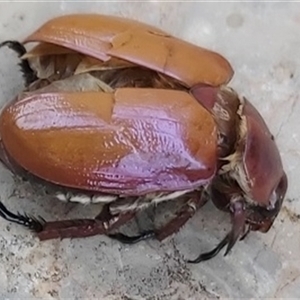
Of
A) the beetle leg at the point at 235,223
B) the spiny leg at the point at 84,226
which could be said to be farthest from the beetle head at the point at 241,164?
the spiny leg at the point at 84,226

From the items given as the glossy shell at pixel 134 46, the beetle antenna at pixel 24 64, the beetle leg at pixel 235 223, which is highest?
the glossy shell at pixel 134 46

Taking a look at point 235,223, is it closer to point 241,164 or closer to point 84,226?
point 241,164

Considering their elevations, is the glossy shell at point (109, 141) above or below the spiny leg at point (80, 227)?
above

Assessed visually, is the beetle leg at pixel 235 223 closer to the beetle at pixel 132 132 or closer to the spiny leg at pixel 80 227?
the beetle at pixel 132 132

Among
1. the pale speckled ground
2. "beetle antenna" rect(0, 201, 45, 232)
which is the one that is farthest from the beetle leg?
"beetle antenna" rect(0, 201, 45, 232)

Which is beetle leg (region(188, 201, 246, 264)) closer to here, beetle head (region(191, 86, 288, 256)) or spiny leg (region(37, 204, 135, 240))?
beetle head (region(191, 86, 288, 256))

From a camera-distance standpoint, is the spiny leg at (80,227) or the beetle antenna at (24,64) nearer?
the spiny leg at (80,227)

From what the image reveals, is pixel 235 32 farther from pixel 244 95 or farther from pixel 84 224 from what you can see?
pixel 84 224

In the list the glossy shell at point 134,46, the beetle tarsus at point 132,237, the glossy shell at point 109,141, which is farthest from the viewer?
the beetle tarsus at point 132,237
